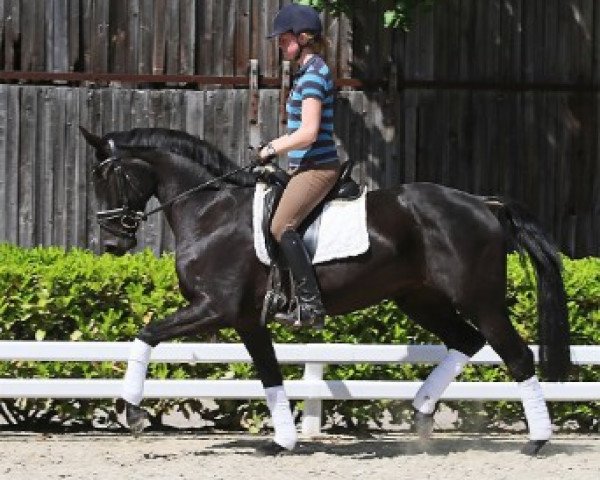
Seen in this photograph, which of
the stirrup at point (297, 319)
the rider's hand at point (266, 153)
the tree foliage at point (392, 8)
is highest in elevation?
the tree foliage at point (392, 8)

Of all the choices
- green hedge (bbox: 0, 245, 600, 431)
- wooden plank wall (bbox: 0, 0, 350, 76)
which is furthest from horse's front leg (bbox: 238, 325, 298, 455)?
wooden plank wall (bbox: 0, 0, 350, 76)

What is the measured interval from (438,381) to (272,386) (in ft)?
3.57

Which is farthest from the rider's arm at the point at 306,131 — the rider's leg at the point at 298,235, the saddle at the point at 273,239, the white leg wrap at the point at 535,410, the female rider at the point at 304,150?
the white leg wrap at the point at 535,410

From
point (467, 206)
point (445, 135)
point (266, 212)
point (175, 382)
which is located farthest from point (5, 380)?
point (445, 135)

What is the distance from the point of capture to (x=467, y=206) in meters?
10.5

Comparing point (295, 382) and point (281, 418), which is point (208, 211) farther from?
point (295, 382)

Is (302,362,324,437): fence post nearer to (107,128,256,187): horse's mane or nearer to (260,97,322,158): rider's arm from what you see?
(107,128,256,187): horse's mane

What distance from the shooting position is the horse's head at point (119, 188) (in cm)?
1066

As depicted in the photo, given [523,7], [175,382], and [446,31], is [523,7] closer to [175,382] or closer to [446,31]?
[446,31]

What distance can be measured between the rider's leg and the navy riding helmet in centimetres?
90

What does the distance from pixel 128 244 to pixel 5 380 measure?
1386mm

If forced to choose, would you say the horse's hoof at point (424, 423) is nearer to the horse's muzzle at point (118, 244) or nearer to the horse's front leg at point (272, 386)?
the horse's front leg at point (272, 386)

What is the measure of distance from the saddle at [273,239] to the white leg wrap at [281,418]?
0.51 metres

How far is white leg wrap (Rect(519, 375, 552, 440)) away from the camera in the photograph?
10.4 m
